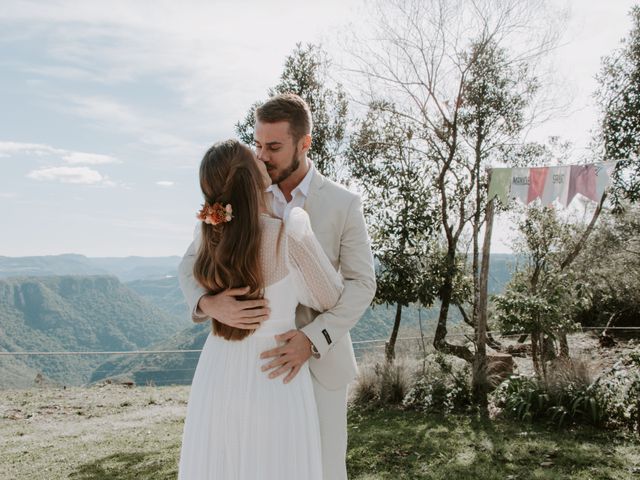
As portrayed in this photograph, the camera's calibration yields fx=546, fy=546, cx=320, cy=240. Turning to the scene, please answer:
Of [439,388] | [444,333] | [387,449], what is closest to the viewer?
[387,449]

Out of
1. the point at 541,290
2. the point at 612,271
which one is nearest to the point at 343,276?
the point at 541,290

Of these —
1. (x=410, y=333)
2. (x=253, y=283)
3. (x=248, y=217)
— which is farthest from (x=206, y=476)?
(x=410, y=333)

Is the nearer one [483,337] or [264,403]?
[264,403]

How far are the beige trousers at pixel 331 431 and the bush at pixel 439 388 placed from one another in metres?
5.49

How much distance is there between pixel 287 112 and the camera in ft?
8.14

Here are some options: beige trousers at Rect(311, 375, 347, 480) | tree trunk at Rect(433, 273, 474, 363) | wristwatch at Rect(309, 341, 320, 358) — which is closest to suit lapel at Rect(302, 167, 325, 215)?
wristwatch at Rect(309, 341, 320, 358)

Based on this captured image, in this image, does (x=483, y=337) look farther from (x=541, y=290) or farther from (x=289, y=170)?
(x=289, y=170)

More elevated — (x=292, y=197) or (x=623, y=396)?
(x=292, y=197)

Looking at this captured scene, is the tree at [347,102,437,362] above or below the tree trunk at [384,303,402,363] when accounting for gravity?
above

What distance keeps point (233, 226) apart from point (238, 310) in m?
0.30

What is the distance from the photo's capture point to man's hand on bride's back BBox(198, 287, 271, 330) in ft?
6.38

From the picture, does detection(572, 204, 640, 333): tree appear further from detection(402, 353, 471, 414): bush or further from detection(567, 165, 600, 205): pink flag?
detection(402, 353, 471, 414): bush

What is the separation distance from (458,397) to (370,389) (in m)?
1.42

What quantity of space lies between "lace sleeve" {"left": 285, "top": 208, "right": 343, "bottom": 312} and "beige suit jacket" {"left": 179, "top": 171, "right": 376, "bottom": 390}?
71 mm
